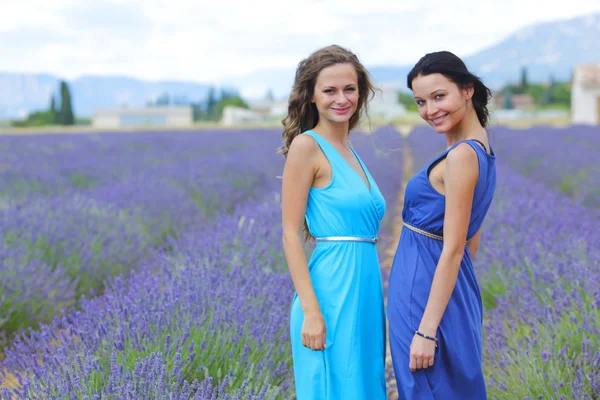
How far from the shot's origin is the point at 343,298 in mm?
1537

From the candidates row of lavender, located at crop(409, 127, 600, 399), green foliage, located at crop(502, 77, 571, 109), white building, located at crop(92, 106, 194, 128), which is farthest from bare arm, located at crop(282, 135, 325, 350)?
white building, located at crop(92, 106, 194, 128)

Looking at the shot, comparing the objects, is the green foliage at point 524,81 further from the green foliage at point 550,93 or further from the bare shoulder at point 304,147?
the bare shoulder at point 304,147

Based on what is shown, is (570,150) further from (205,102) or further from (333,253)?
(205,102)

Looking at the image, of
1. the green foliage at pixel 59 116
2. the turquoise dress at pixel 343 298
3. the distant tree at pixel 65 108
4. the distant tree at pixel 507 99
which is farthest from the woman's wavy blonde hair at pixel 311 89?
the distant tree at pixel 507 99

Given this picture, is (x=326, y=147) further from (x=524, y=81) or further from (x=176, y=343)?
(x=524, y=81)

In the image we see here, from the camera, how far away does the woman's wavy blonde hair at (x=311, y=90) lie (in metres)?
1.61

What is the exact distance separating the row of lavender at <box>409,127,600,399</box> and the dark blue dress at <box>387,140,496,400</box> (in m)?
0.35

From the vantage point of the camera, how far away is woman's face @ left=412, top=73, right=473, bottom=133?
4.83 ft

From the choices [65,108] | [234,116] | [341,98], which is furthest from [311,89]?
[234,116]

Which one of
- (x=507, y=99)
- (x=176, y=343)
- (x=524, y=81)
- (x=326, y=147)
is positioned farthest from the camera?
(x=524, y=81)

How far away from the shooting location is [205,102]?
76.9 m

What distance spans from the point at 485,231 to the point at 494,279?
0.80 metres

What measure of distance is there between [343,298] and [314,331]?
0.11 meters

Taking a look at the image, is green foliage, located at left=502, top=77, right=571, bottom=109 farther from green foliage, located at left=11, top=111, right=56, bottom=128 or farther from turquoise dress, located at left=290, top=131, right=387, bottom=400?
turquoise dress, located at left=290, top=131, right=387, bottom=400
